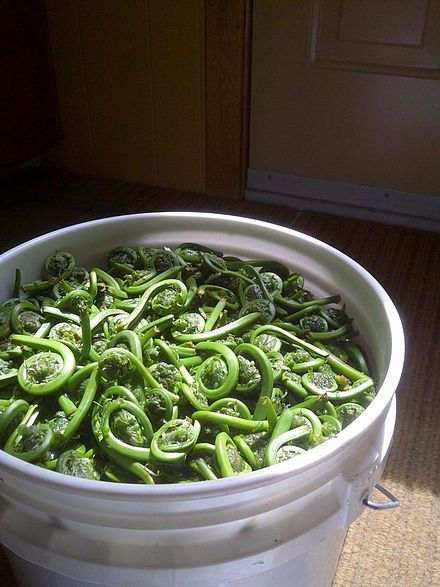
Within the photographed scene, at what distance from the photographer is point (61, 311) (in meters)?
0.59

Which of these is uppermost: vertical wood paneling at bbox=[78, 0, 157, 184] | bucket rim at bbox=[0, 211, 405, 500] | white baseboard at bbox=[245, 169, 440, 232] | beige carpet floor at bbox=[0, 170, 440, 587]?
bucket rim at bbox=[0, 211, 405, 500]

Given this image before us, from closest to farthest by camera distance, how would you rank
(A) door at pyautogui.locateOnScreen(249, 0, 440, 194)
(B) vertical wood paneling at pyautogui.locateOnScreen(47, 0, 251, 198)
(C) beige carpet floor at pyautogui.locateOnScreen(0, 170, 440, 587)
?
(C) beige carpet floor at pyautogui.locateOnScreen(0, 170, 440, 587) < (A) door at pyautogui.locateOnScreen(249, 0, 440, 194) < (B) vertical wood paneling at pyautogui.locateOnScreen(47, 0, 251, 198)

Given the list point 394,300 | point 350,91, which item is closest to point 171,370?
point 394,300

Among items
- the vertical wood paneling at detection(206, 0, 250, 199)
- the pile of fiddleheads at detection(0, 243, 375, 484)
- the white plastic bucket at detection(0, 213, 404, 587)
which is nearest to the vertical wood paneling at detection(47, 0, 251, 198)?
the vertical wood paneling at detection(206, 0, 250, 199)

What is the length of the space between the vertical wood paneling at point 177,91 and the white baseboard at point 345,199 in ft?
0.44

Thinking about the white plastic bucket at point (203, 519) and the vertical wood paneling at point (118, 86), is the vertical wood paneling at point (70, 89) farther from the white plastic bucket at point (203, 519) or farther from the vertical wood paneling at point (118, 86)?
the white plastic bucket at point (203, 519)

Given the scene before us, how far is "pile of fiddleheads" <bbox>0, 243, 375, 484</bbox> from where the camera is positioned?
0.45 metres

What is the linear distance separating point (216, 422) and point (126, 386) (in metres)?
0.08

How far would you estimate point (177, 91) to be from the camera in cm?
123

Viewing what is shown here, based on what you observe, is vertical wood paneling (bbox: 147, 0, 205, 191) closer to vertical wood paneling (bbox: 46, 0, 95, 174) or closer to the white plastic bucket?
vertical wood paneling (bbox: 46, 0, 95, 174)

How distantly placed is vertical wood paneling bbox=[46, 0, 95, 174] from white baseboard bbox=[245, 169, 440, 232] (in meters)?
0.39

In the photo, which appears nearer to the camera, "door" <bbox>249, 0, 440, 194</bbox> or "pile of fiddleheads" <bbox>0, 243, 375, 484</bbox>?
"pile of fiddleheads" <bbox>0, 243, 375, 484</bbox>

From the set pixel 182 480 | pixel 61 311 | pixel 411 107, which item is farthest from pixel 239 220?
pixel 411 107

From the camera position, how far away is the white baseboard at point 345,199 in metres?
1.18
